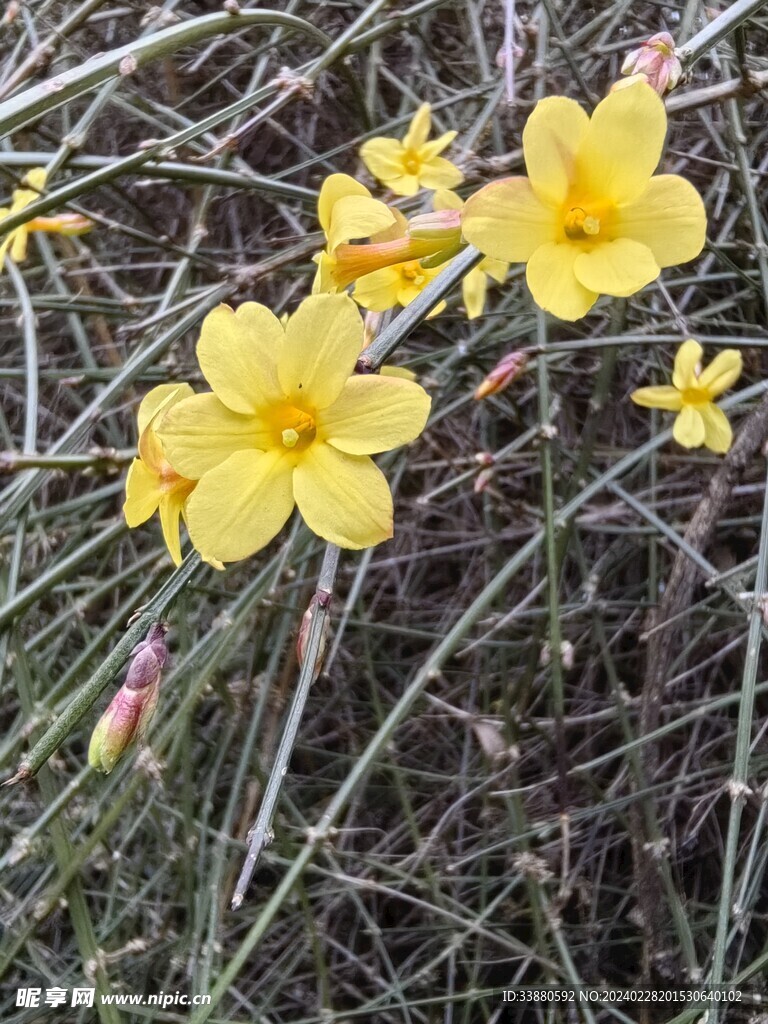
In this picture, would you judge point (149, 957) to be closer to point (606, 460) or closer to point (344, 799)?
point (344, 799)

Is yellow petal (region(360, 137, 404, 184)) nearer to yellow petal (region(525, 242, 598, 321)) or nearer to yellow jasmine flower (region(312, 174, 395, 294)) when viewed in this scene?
yellow jasmine flower (region(312, 174, 395, 294))

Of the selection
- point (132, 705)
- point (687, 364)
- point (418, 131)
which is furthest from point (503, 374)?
point (132, 705)

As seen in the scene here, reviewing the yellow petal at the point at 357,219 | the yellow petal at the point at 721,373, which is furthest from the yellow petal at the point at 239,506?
the yellow petal at the point at 721,373

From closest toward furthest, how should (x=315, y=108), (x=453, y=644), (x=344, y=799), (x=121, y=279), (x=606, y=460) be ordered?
(x=344, y=799)
(x=453, y=644)
(x=606, y=460)
(x=315, y=108)
(x=121, y=279)

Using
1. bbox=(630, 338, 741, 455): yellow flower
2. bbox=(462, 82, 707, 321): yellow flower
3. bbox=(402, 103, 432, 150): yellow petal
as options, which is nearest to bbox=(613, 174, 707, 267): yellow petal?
bbox=(462, 82, 707, 321): yellow flower

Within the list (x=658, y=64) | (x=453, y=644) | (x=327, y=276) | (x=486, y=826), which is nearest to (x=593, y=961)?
(x=486, y=826)

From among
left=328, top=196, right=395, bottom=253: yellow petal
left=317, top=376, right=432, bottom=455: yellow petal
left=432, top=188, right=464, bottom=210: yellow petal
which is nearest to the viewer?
left=317, top=376, right=432, bottom=455: yellow petal
